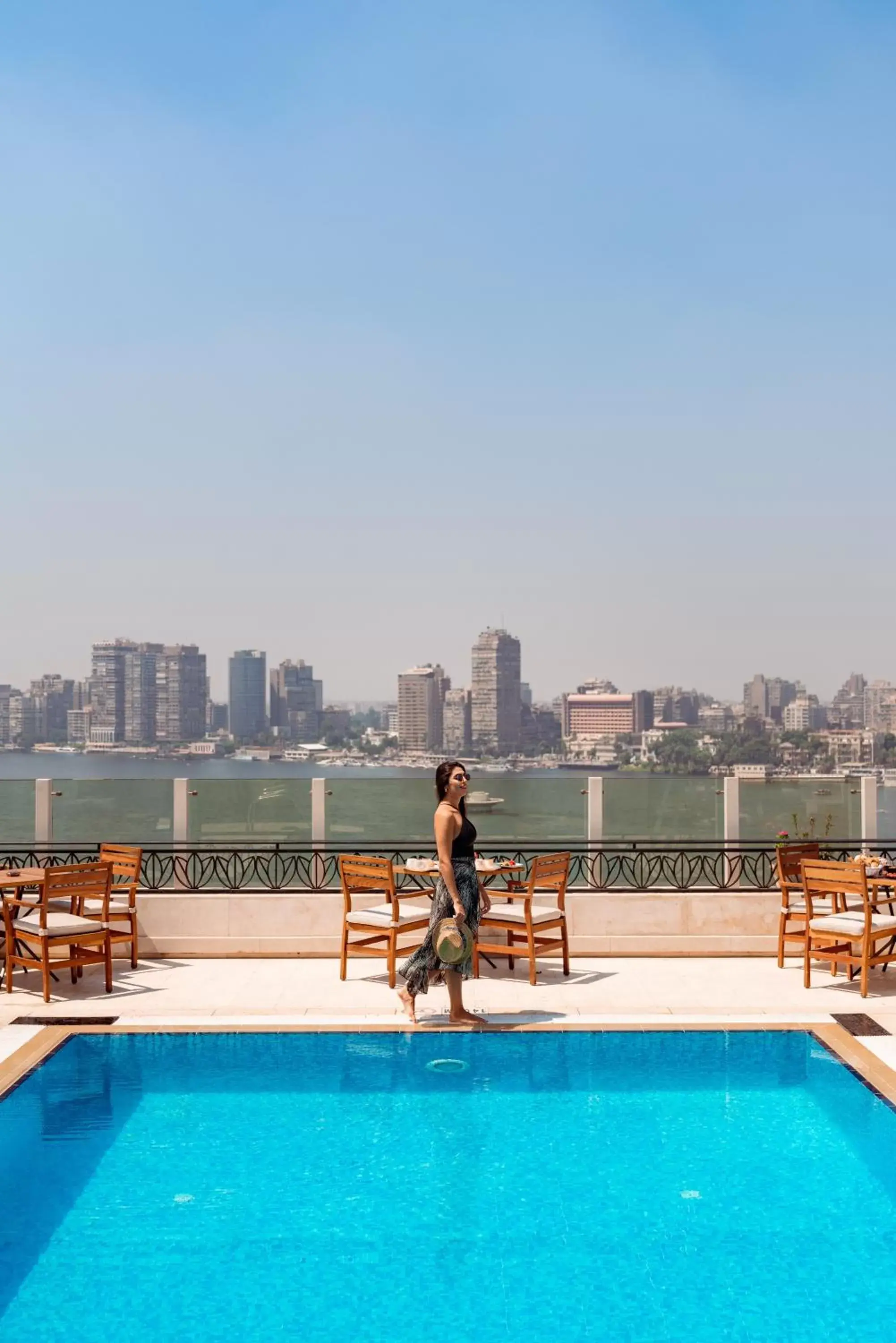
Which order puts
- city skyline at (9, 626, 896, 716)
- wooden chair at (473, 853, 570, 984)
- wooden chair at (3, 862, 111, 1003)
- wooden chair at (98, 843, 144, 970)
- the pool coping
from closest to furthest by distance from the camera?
the pool coping < wooden chair at (3, 862, 111, 1003) < wooden chair at (473, 853, 570, 984) < wooden chair at (98, 843, 144, 970) < city skyline at (9, 626, 896, 716)

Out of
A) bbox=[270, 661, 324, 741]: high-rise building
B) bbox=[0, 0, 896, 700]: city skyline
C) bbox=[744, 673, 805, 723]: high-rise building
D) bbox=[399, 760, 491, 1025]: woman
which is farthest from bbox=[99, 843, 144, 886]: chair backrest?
bbox=[270, 661, 324, 741]: high-rise building

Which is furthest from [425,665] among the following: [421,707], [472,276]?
[472,276]

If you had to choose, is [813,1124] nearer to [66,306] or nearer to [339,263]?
[339,263]

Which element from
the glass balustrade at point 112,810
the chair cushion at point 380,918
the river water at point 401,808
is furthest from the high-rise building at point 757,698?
the chair cushion at point 380,918

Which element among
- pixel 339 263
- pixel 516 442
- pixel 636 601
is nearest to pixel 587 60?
pixel 339 263

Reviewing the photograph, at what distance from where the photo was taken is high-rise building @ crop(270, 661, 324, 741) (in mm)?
79438

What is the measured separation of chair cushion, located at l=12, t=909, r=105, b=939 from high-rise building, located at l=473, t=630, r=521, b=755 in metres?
65.9

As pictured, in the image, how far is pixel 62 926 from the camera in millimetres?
8430

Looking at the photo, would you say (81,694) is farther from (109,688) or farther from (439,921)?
(439,921)

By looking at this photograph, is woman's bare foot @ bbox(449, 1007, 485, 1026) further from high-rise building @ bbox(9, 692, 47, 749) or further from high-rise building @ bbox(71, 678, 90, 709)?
high-rise building @ bbox(71, 678, 90, 709)

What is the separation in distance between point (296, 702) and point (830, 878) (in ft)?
248

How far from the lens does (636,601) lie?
6088cm

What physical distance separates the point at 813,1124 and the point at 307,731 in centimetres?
7486

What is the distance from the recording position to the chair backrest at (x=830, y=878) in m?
8.73
